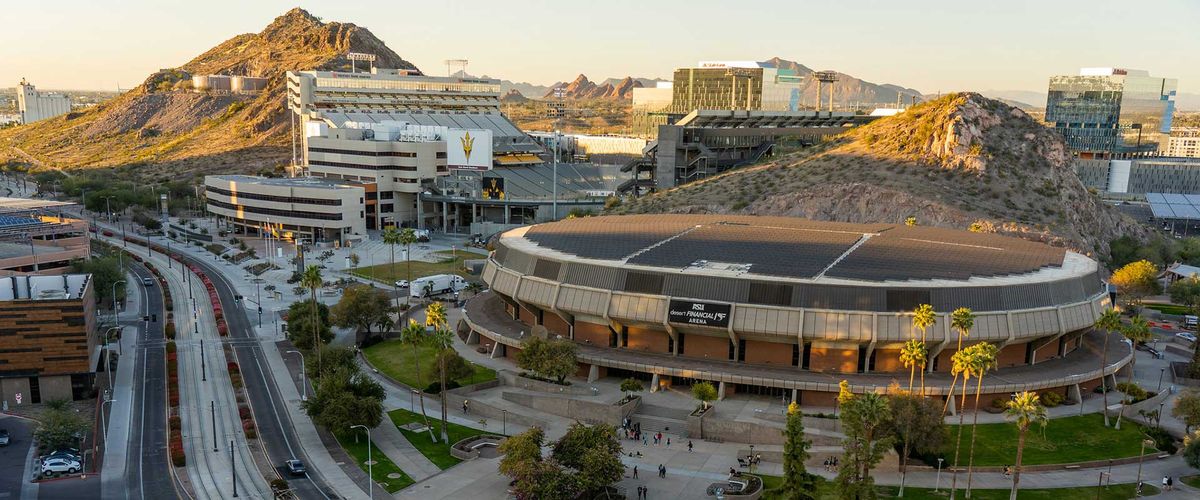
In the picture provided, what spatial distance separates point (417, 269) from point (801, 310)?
3109 inches

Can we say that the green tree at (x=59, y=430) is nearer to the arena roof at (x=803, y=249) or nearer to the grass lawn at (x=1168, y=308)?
the arena roof at (x=803, y=249)

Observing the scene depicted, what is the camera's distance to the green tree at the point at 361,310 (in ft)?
310

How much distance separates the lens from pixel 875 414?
5400 cm

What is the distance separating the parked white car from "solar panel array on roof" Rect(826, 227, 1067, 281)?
63.3 metres

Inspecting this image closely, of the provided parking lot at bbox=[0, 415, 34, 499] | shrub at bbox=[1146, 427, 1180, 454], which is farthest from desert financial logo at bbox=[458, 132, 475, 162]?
shrub at bbox=[1146, 427, 1180, 454]

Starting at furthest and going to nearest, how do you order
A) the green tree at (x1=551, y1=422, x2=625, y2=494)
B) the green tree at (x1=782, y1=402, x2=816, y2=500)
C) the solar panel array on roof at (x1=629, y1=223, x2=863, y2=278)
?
1. the solar panel array on roof at (x1=629, y1=223, x2=863, y2=278)
2. the green tree at (x1=551, y1=422, x2=625, y2=494)
3. the green tree at (x1=782, y1=402, x2=816, y2=500)

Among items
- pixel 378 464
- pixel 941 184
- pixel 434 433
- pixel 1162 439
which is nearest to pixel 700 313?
pixel 434 433

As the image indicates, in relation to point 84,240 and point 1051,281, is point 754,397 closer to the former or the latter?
point 1051,281

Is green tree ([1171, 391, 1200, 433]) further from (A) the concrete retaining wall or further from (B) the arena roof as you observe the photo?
(A) the concrete retaining wall

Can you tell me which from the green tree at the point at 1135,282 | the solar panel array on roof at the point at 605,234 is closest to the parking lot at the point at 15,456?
the solar panel array on roof at the point at 605,234

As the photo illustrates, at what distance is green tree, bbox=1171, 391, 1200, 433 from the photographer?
210 feet

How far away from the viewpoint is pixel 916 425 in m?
61.0

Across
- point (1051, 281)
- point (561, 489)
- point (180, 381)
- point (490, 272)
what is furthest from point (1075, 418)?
point (180, 381)

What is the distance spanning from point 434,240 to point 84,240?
64.6 m
